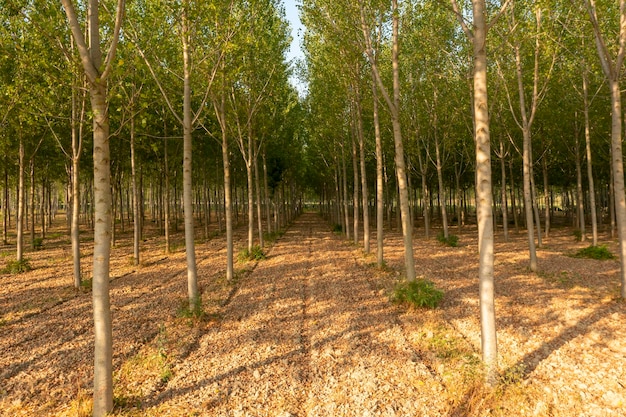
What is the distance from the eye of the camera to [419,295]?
364 inches

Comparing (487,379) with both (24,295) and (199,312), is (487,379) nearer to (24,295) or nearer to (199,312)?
(199,312)

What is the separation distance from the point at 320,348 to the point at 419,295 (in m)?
3.38

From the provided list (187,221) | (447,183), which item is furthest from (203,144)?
(447,183)

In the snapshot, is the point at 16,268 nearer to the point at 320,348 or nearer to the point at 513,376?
the point at 320,348

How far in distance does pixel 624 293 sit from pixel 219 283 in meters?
11.8

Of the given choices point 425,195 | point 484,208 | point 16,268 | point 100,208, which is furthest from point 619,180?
point 16,268

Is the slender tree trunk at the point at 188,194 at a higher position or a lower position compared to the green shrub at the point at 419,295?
higher

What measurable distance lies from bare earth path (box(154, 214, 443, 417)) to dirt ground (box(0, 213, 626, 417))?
0.10 feet

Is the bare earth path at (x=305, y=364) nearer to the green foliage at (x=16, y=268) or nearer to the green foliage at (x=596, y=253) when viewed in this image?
the green foliage at (x=16, y=268)

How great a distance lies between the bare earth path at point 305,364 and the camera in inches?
200

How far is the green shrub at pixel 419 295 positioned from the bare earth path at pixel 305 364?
466 millimetres

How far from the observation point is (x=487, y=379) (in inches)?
203

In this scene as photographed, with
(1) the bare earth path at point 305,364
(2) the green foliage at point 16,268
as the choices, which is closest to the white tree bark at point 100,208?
(1) the bare earth path at point 305,364

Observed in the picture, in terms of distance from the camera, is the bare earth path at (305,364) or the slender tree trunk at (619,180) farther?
the slender tree trunk at (619,180)
